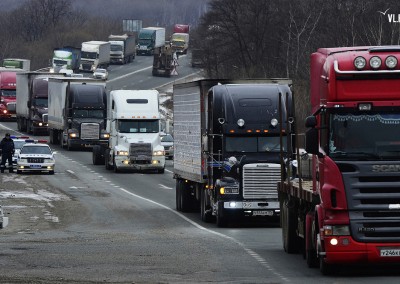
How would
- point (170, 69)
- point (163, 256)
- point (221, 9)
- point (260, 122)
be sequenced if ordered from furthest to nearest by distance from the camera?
point (170, 69), point (221, 9), point (260, 122), point (163, 256)

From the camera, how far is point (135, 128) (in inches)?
2406

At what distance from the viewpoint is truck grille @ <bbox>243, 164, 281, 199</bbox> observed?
111 feet

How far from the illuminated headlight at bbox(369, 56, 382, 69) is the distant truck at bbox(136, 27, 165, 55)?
151727mm

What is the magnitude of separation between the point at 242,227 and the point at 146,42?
154851 mm

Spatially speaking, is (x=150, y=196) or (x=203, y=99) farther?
(x=150, y=196)

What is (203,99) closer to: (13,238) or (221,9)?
(13,238)

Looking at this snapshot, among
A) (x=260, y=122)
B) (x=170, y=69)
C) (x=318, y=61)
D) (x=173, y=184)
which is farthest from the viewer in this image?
(x=170, y=69)

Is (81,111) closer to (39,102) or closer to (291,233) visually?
(39,102)

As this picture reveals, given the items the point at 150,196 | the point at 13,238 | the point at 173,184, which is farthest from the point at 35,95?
the point at 13,238

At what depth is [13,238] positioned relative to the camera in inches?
1190

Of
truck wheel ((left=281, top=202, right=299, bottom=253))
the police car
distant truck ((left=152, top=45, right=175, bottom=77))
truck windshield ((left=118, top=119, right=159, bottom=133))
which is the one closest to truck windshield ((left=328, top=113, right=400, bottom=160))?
truck wheel ((left=281, top=202, right=299, bottom=253))

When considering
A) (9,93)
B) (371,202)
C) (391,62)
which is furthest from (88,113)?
(371,202)

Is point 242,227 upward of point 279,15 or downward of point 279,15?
downward

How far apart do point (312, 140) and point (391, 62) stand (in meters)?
1.60
